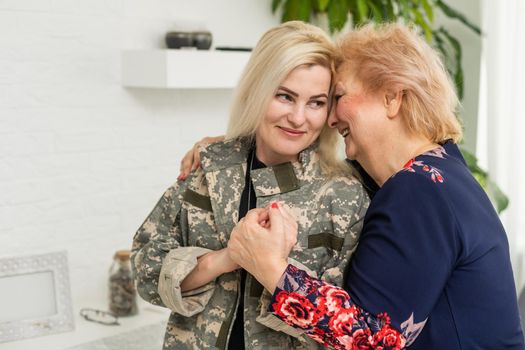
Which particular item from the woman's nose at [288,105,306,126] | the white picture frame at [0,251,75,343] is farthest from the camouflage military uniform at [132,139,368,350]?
the white picture frame at [0,251,75,343]

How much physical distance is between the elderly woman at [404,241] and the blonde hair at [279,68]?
8 centimetres

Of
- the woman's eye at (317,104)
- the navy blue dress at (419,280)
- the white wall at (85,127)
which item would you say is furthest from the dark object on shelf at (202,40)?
the navy blue dress at (419,280)

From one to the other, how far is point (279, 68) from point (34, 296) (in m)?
1.57

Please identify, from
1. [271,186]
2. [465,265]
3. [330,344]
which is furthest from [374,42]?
[330,344]

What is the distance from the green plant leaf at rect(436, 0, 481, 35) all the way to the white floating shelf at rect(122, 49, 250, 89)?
4.47 ft

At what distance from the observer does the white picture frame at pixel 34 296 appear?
8.98ft

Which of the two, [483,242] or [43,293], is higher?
[483,242]

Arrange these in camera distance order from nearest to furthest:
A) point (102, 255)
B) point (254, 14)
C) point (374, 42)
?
point (374, 42) < point (102, 255) < point (254, 14)

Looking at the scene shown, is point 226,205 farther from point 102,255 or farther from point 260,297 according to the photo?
point 102,255

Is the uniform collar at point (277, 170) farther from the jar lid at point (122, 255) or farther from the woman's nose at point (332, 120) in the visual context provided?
the jar lid at point (122, 255)

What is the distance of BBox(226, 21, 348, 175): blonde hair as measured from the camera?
1.74 metres

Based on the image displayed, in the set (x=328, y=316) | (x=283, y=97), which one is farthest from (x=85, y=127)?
(x=328, y=316)

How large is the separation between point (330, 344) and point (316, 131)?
0.51 meters

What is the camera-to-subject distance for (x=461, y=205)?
5.12ft
